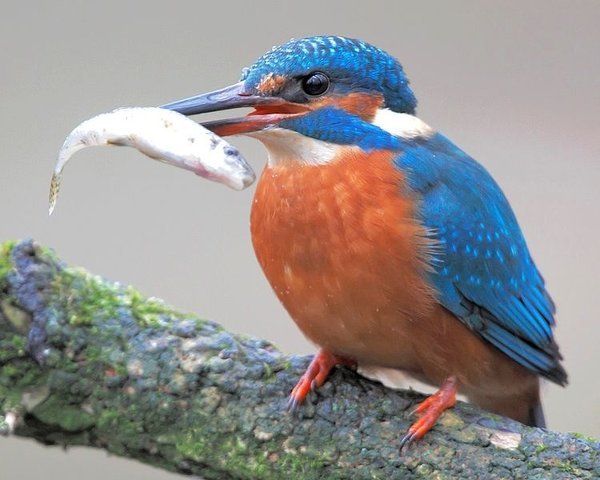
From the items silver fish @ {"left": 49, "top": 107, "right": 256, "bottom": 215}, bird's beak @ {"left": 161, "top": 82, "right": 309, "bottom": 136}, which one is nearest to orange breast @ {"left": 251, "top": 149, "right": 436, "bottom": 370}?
bird's beak @ {"left": 161, "top": 82, "right": 309, "bottom": 136}

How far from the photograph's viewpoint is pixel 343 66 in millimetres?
2143

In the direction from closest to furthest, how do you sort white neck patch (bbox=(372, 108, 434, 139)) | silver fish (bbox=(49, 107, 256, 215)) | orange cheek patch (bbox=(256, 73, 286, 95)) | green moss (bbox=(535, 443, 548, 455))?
silver fish (bbox=(49, 107, 256, 215)) → green moss (bbox=(535, 443, 548, 455)) → orange cheek patch (bbox=(256, 73, 286, 95)) → white neck patch (bbox=(372, 108, 434, 139))

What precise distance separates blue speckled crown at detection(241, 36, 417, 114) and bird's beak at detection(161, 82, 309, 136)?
0.11 ft

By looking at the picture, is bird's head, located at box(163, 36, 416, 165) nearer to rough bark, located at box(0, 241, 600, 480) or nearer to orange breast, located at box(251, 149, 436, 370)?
orange breast, located at box(251, 149, 436, 370)

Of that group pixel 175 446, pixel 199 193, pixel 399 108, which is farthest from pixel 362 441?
pixel 199 193

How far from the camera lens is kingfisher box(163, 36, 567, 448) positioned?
81.9 inches

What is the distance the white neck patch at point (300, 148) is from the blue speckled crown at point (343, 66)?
0.11 m

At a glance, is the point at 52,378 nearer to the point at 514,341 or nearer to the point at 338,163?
the point at 338,163

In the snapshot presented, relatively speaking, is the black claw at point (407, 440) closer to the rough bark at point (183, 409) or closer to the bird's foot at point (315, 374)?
the rough bark at point (183, 409)

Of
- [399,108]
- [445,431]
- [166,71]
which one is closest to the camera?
[445,431]

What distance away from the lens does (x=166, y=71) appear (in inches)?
136

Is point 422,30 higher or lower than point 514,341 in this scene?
higher

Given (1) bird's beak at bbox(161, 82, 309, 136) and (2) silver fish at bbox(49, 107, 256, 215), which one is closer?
(2) silver fish at bbox(49, 107, 256, 215)

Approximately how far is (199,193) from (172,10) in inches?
23.4
